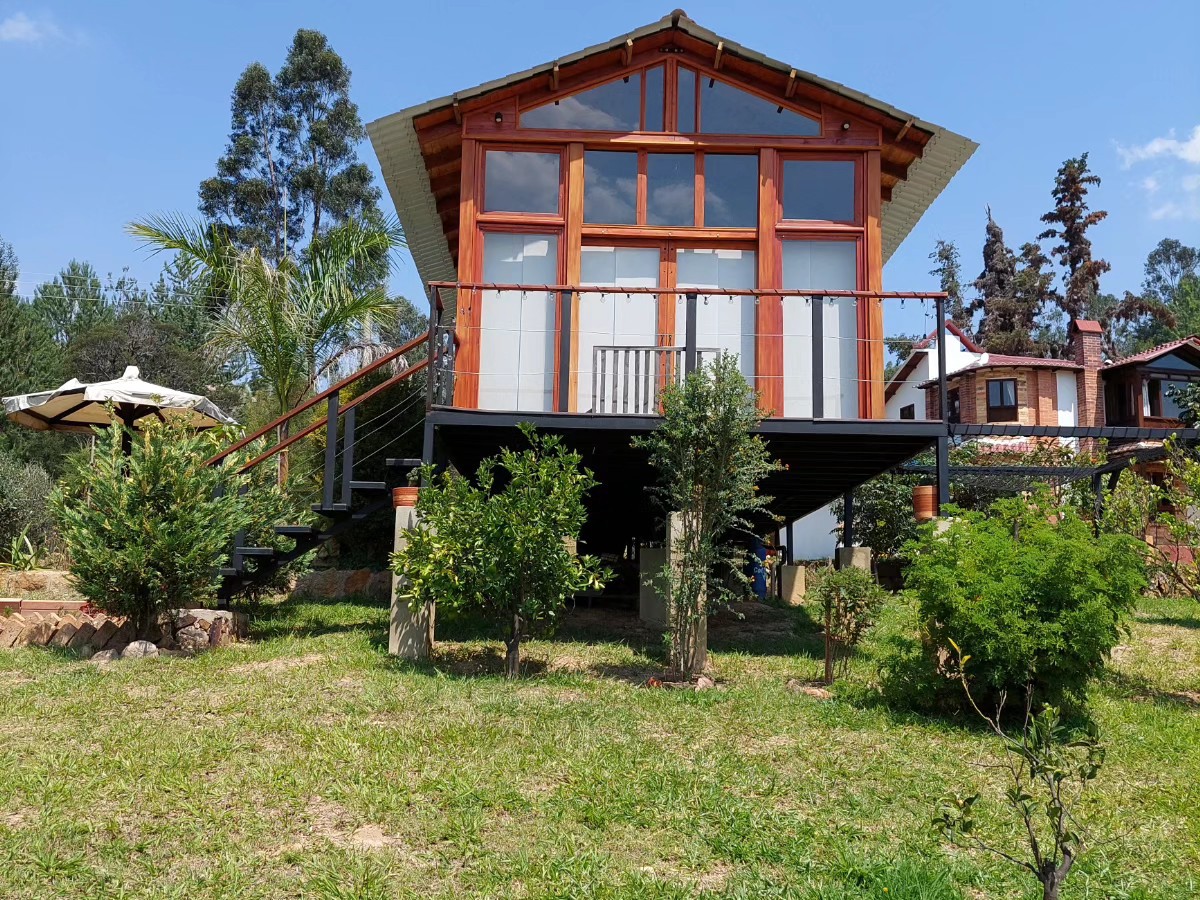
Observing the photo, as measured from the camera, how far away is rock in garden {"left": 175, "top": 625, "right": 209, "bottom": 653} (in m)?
9.23

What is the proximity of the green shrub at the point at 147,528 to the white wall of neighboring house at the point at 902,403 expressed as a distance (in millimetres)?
18118

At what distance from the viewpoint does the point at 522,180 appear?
11.0 m

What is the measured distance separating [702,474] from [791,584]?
27.8 ft

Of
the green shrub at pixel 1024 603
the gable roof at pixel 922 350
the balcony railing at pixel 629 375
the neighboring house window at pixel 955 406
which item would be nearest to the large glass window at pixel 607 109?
the balcony railing at pixel 629 375

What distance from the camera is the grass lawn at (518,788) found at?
412 centimetres

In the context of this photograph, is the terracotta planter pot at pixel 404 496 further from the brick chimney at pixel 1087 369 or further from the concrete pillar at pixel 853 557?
the brick chimney at pixel 1087 369

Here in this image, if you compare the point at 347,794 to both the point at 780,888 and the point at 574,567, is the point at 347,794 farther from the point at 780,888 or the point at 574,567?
the point at 574,567

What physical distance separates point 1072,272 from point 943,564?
131ft

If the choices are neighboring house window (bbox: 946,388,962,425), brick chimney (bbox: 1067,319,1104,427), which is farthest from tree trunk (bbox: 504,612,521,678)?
brick chimney (bbox: 1067,319,1104,427)

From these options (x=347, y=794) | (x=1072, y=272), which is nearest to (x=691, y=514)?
(x=347, y=794)

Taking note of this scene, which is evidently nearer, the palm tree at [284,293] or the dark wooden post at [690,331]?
the dark wooden post at [690,331]

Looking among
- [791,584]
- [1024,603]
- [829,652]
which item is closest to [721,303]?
[829,652]

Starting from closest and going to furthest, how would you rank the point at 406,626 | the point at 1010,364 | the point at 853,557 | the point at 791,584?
1. the point at 406,626
2. the point at 853,557
3. the point at 791,584
4. the point at 1010,364

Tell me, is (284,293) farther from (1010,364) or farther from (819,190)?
(1010,364)
